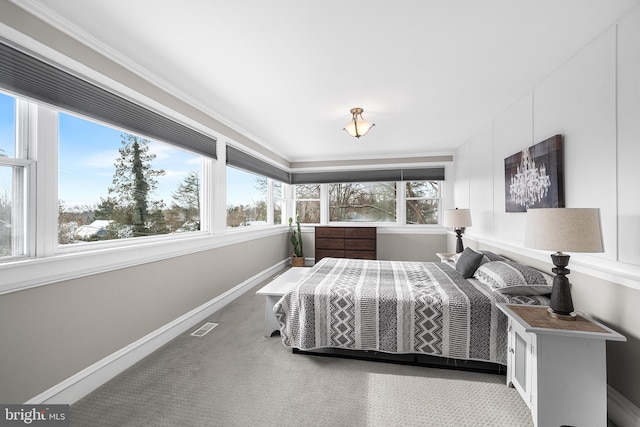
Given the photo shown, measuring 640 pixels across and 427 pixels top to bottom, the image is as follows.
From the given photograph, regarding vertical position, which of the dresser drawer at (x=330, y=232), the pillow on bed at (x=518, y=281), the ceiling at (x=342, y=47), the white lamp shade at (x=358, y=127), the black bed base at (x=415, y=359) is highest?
the ceiling at (x=342, y=47)

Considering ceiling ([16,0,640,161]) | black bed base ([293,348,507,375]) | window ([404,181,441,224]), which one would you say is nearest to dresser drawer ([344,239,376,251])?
window ([404,181,441,224])

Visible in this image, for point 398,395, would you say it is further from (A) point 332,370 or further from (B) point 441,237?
(B) point 441,237

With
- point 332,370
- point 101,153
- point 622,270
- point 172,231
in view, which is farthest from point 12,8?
point 622,270

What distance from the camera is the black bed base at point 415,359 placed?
2.07m

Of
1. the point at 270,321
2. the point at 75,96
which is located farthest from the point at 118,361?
the point at 75,96

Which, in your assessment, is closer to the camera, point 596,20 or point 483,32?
point 596,20

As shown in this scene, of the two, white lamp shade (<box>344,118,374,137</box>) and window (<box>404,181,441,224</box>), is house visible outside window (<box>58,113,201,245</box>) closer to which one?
white lamp shade (<box>344,118,374,137</box>)

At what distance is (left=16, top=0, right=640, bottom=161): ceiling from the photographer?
1.58 m

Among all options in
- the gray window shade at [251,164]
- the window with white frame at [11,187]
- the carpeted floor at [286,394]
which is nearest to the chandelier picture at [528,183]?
the carpeted floor at [286,394]

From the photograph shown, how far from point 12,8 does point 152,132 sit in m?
1.00

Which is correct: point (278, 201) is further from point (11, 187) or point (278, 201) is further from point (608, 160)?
point (608, 160)

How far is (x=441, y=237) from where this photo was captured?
209 inches

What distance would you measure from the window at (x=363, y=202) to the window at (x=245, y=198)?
163cm

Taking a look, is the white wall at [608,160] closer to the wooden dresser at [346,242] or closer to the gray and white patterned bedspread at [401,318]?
the gray and white patterned bedspread at [401,318]
